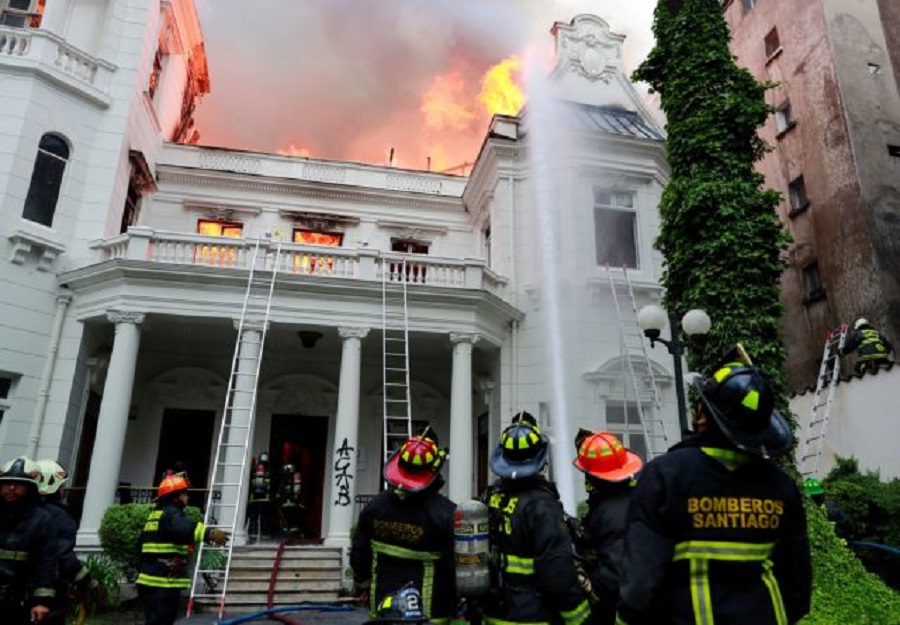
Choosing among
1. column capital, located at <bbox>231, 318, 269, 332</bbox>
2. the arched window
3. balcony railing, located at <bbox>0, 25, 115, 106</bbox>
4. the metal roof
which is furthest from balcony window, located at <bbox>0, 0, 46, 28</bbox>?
the metal roof

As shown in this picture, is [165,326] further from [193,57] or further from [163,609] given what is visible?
[193,57]

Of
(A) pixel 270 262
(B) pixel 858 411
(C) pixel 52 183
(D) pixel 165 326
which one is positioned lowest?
(B) pixel 858 411

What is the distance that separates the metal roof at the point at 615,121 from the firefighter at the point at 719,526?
15.5m

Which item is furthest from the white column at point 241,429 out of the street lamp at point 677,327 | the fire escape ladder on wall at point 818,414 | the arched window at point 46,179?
the fire escape ladder on wall at point 818,414

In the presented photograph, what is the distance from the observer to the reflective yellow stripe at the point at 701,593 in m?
2.51

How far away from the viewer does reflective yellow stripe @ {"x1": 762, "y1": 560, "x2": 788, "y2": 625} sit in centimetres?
259

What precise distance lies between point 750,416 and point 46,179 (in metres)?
15.7

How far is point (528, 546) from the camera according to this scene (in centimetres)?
389

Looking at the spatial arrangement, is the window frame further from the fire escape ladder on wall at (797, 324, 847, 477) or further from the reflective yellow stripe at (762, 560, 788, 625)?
the reflective yellow stripe at (762, 560, 788, 625)

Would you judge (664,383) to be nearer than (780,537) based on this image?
No

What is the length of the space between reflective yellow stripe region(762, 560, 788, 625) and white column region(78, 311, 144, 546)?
12.0 meters

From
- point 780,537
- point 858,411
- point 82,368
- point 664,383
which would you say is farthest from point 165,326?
point 858,411

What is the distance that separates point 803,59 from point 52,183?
2315cm

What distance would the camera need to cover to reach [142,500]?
44.7 ft
